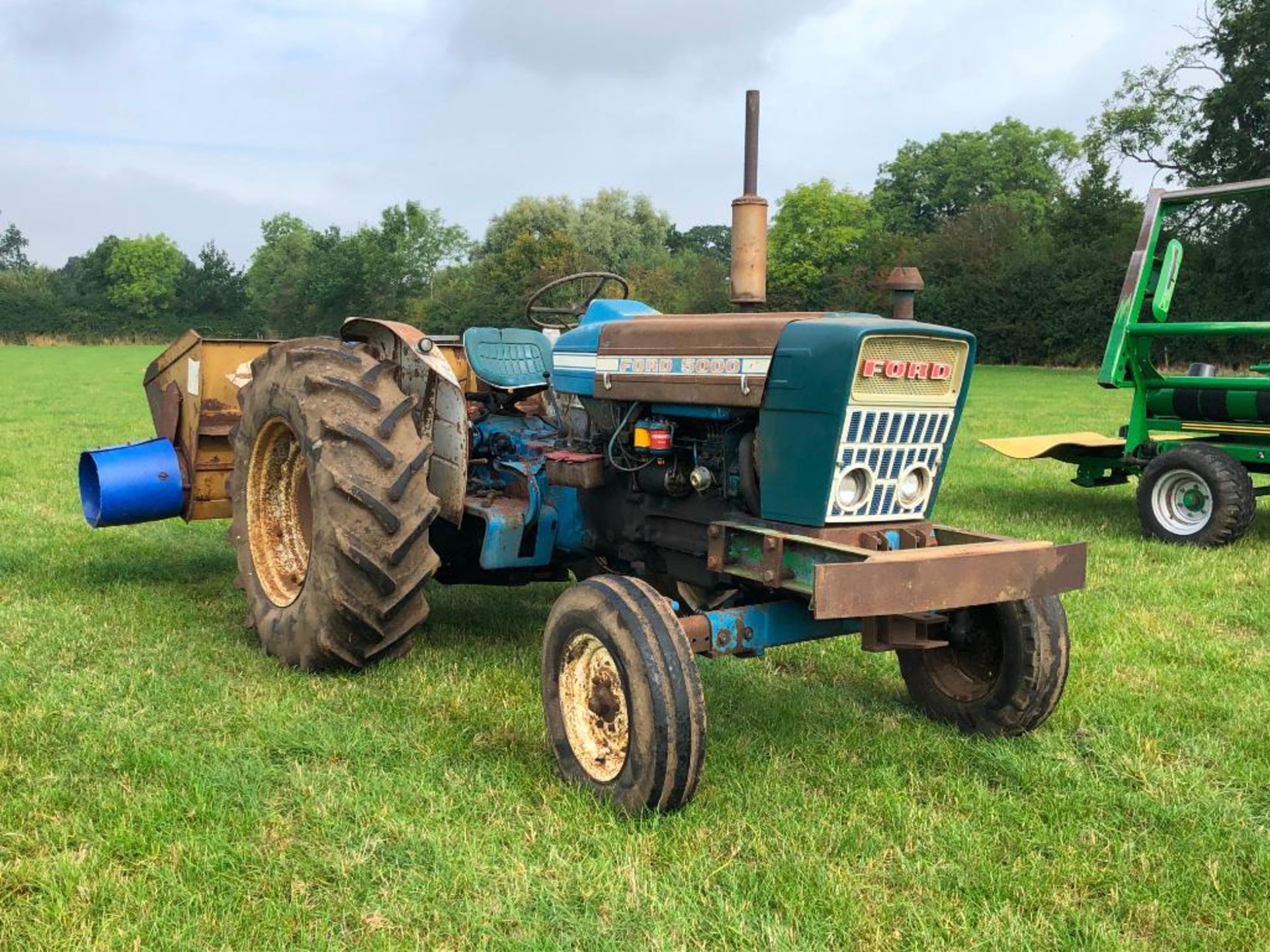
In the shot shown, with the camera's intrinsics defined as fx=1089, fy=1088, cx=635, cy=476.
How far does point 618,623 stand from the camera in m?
3.26

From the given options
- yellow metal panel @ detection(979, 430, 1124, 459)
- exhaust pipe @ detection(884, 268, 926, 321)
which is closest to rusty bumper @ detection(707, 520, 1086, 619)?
exhaust pipe @ detection(884, 268, 926, 321)

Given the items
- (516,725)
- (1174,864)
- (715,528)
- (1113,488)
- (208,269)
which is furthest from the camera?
(208,269)

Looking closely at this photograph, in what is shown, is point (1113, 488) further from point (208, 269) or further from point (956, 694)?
point (208, 269)

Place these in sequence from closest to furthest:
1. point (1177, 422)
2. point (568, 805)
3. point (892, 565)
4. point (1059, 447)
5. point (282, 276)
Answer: point (892, 565), point (568, 805), point (1177, 422), point (1059, 447), point (282, 276)

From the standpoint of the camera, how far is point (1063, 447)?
839 cm

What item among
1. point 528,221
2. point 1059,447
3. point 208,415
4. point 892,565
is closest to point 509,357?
point 208,415

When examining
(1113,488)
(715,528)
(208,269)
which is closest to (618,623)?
(715,528)

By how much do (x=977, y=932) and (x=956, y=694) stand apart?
150 centimetres

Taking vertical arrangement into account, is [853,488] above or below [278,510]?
above

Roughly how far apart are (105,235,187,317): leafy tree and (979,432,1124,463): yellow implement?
7938 centimetres

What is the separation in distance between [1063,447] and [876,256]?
113 ft

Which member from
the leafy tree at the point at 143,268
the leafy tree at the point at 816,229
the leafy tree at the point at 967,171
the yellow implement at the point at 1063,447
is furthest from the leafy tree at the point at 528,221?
the yellow implement at the point at 1063,447

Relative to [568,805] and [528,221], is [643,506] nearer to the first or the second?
[568,805]

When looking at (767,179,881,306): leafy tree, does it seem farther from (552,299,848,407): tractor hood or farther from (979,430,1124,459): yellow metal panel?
(552,299,848,407): tractor hood
